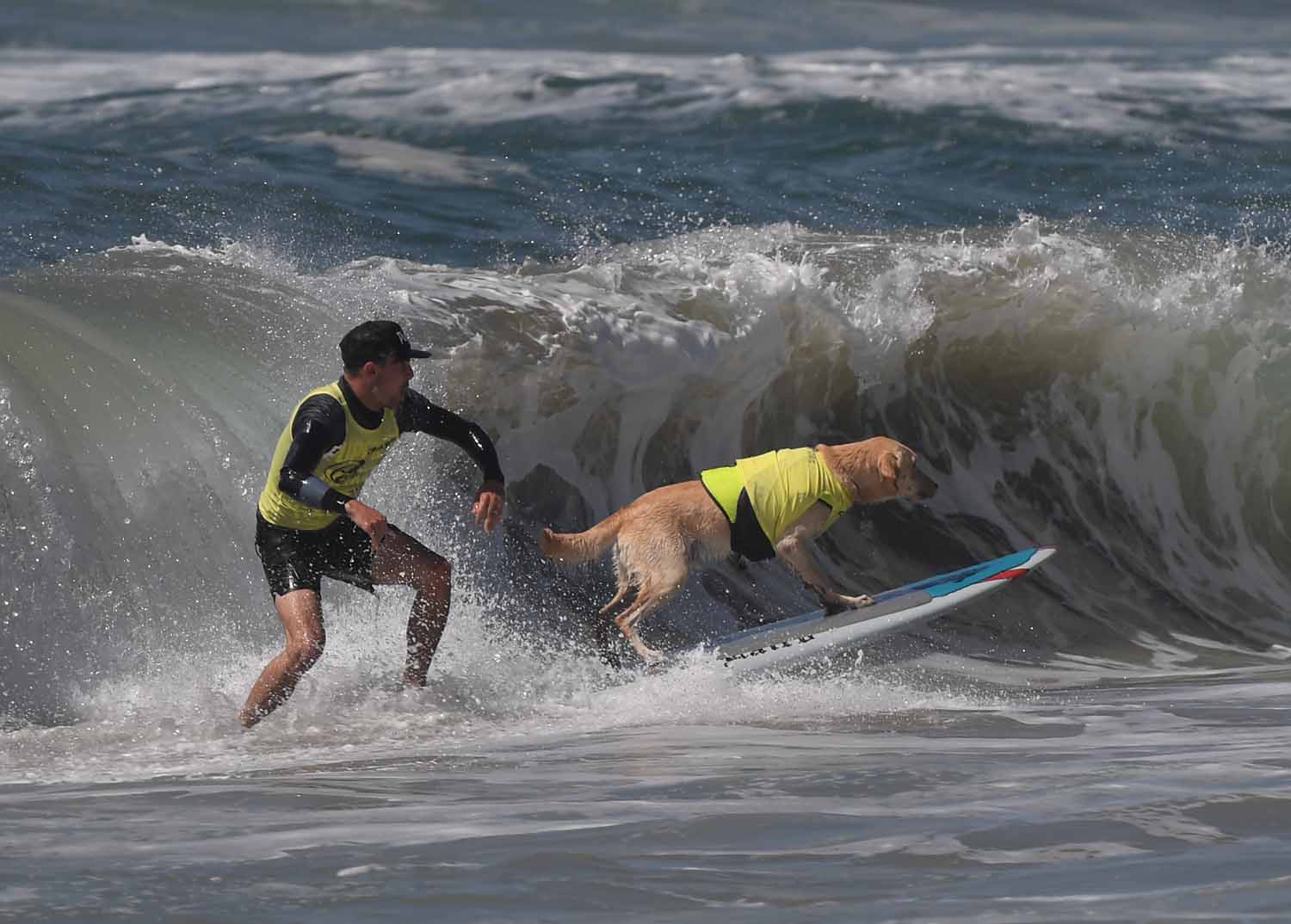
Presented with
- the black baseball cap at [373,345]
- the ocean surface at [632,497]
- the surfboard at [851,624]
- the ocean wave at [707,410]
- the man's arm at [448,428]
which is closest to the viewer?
the ocean surface at [632,497]

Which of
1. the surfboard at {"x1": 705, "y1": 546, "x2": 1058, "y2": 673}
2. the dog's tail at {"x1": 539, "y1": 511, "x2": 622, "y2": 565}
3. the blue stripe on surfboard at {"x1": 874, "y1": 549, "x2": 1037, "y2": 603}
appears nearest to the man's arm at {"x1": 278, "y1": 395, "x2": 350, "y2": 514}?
the dog's tail at {"x1": 539, "y1": 511, "x2": 622, "y2": 565}

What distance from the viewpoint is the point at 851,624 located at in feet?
25.4

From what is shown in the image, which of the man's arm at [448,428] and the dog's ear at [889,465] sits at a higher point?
the man's arm at [448,428]

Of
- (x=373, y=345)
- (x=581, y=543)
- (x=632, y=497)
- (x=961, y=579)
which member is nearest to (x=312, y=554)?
(x=373, y=345)

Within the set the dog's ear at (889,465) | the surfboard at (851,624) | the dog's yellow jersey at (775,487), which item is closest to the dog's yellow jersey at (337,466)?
the dog's yellow jersey at (775,487)

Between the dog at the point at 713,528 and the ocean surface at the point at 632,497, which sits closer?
the ocean surface at the point at 632,497

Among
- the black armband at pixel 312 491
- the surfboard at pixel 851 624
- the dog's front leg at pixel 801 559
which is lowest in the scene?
the surfboard at pixel 851 624

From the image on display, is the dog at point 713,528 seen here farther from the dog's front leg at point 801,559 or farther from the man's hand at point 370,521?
the man's hand at point 370,521

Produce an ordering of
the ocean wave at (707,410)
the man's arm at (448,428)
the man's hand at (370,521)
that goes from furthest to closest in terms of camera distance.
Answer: the ocean wave at (707,410), the man's arm at (448,428), the man's hand at (370,521)

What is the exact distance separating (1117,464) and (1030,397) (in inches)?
28.6

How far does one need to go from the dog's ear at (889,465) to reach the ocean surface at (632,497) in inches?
32.1

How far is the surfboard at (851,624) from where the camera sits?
764cm

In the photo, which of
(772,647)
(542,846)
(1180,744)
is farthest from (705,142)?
(542,846)

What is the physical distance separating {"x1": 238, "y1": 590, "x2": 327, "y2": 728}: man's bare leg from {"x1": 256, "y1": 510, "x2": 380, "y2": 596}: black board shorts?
7 cm
